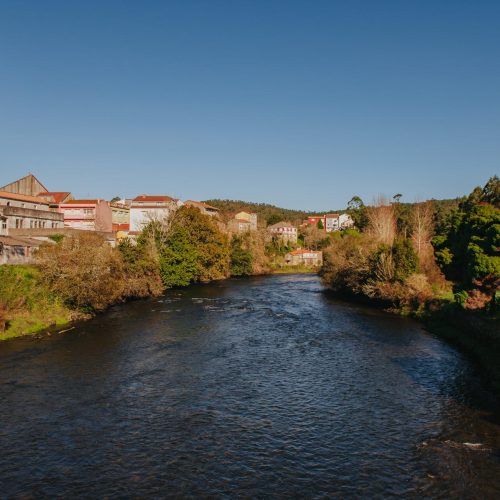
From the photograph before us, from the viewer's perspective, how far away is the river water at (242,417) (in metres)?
16.2

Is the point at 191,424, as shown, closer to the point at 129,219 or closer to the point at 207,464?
the point at 207,464

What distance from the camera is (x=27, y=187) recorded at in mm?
87812

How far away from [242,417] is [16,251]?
35513mm

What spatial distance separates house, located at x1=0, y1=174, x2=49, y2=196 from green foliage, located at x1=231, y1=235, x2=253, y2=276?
39.6 meters

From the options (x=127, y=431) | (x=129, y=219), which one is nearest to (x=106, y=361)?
(x=127, y=431)

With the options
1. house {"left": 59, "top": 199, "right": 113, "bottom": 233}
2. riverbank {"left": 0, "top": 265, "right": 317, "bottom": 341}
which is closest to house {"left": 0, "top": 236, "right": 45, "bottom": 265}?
riverbank {"left": 0, "top": 265, "right": 317, "bottom": 341}

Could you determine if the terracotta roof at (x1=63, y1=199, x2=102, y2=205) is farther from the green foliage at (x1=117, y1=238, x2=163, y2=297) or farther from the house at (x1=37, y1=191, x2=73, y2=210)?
the green foliage at (x1=117, y1=238, x2=163, y2=297)

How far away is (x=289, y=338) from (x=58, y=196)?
66.3 m

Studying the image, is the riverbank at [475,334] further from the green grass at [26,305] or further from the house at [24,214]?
the house at [24,214]

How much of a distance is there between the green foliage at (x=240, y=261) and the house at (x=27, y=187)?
3964cm

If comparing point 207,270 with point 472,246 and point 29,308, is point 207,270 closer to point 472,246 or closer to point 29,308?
point 29,308

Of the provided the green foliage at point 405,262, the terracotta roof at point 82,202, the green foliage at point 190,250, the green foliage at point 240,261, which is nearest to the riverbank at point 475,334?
the green foliage at point 405,262

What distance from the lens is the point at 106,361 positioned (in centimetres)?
2980

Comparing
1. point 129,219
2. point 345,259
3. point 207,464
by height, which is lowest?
point 207,464
